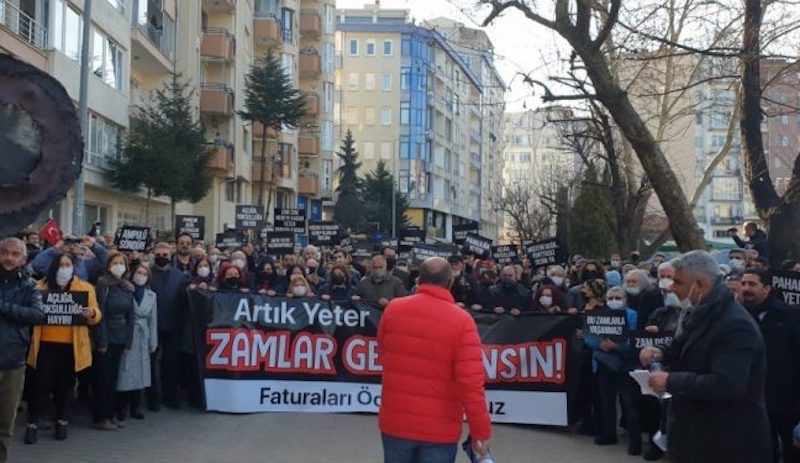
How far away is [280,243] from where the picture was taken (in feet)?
63.1

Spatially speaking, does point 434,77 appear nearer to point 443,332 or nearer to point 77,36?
point 77,36

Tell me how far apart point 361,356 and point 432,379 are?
6.02m

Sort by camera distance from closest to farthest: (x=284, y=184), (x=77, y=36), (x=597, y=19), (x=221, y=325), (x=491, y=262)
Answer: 1. (x=221, y=325)
2. (x=597, y=19)
3. (x=491, y=262)
4. (x=77, y=36)
5. (x=284, y=184)

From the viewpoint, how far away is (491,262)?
19266 millimetres

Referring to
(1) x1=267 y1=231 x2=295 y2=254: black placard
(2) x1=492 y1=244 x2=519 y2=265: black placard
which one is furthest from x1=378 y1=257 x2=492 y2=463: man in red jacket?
(2) x1=492 y1=244 x2=519 y2=265: black placard

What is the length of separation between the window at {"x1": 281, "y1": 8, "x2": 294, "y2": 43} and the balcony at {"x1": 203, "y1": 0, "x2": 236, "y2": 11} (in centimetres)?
984

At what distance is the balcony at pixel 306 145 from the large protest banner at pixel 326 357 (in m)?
48.4

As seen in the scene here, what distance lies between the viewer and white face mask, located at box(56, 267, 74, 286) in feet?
30.4

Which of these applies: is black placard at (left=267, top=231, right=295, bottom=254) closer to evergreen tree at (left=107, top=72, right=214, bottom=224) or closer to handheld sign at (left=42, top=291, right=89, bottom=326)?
handheld sign at (left=42, top=291, right=89, bottom=326)

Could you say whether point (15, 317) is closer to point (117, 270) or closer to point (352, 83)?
point (117, 270)

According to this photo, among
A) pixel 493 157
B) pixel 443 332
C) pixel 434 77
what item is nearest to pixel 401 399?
pixel 443 332

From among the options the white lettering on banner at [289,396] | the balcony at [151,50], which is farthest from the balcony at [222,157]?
the white lettering on banner at [289,396]

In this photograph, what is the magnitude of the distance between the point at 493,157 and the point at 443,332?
4951 inches

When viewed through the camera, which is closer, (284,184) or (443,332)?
(443,332)
